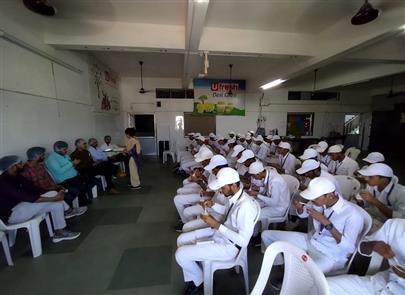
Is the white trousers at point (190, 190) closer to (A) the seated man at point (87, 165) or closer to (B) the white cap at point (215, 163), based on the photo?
(B) the white cap at point (215, 163)

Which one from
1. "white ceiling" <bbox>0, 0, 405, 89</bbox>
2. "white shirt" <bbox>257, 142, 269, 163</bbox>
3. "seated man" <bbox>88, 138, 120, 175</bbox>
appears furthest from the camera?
"white shirt" <bbox>257, 142, 269, 163</bbox>

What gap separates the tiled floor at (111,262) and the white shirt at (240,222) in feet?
2.29

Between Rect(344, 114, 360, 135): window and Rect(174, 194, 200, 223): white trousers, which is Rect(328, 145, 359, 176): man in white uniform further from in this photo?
Rect(344, 114, 360, 135): window

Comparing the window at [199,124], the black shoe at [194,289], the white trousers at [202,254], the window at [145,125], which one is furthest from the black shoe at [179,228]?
the window at [145,125]

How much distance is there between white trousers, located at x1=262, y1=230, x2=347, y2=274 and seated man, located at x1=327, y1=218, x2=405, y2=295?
28cm

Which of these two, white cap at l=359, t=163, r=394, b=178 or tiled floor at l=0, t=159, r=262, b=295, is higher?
white cap at l=359, t=163, r=394, b=178

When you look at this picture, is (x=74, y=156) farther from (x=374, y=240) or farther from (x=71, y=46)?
(x=374, y=240)

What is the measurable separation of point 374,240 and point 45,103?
505cm

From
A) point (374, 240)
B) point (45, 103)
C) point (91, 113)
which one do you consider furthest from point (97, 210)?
point (374, 240)

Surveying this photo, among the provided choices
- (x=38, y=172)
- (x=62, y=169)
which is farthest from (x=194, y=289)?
(x=62, y=169)

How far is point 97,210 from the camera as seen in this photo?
Result: 389 centimetres

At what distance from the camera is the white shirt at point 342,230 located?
1.62 meters

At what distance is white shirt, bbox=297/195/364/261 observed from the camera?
1.62 m

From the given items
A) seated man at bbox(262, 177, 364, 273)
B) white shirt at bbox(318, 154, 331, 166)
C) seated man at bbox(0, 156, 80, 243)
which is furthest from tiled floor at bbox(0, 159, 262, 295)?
white shirt at bbox(318, 154, 331, 166)
